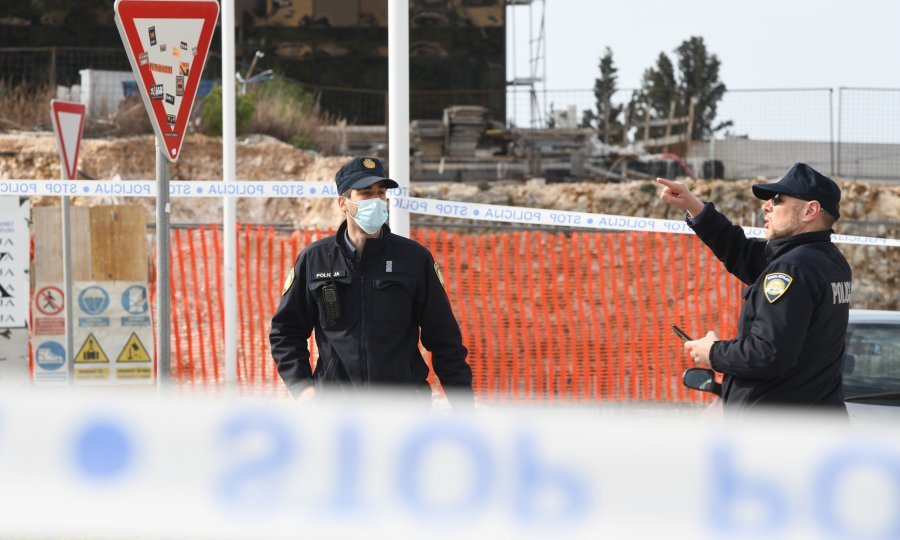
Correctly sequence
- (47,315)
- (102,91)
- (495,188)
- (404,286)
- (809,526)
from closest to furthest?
(809,526), (404,286), (47,315), (495,188), (102,91)

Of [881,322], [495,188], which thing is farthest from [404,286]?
[495,188]

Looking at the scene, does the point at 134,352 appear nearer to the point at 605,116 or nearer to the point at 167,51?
the point at 167,51

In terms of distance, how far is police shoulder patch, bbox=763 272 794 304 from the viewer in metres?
4.16

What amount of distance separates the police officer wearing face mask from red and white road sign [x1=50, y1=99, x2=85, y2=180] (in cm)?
501

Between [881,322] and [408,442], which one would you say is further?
[881,322]

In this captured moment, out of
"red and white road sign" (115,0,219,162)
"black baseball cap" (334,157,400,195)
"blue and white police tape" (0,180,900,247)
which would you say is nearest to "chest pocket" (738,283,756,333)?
"black baseball cap" (334,157,400,195)

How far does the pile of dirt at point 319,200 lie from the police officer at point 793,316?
16.6m

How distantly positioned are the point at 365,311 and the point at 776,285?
155 centimetres

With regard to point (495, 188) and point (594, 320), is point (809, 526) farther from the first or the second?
point (495, 188)

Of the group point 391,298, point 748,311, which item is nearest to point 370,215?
point 391,298

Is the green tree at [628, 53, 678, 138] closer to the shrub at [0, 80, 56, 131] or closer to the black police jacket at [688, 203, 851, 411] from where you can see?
the shrub at [0, 80, 56, 131]

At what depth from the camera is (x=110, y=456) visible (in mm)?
3973

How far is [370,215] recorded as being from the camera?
474 cm

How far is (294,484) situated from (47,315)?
634 centimetres
